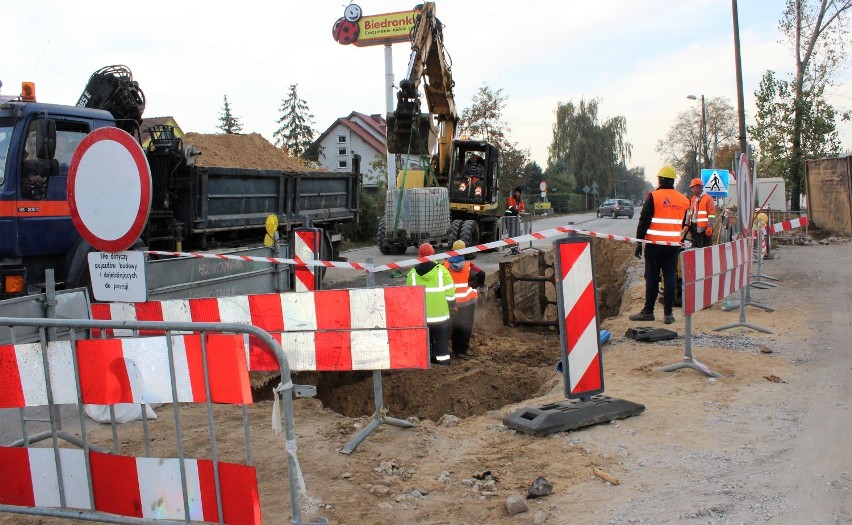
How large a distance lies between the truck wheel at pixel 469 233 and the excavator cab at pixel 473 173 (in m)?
0.64

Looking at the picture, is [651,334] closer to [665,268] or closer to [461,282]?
[665,268]

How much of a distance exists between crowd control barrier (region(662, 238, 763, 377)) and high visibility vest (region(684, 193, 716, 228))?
1579 mm

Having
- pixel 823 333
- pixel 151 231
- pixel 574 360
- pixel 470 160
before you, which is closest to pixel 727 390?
pixel 574 360

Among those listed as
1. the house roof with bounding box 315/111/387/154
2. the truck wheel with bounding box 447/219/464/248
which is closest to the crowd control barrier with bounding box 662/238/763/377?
the truck wheel with bounding box 447/219/464/248

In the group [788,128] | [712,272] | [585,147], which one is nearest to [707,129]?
[585,147]

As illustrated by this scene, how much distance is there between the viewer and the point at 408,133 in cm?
1516

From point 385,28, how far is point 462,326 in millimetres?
22771

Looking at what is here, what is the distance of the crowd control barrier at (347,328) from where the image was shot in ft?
17.1

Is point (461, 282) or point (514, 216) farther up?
point (514, 216)

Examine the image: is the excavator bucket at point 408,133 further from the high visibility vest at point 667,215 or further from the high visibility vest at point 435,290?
the high visibility vest at point 435,290

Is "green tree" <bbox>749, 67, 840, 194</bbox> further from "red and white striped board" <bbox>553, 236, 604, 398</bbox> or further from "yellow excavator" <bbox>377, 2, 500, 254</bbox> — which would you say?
"red and white striped board" <bbox>553, 236, 604, 398</bbox>

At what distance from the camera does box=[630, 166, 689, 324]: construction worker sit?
30.8 ft

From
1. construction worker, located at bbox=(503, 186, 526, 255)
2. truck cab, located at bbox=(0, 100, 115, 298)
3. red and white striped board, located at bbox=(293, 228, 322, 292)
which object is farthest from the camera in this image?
construction worker, located at bbox=(503, 186, 526, 255)

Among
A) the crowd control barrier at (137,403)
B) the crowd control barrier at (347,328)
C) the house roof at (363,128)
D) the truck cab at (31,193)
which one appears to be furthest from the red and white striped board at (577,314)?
the house roof at (363,128)
